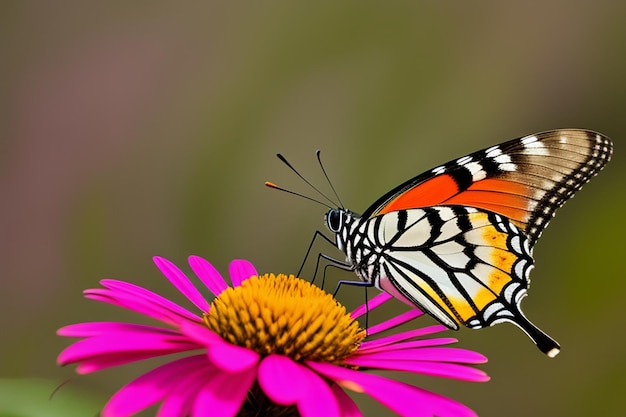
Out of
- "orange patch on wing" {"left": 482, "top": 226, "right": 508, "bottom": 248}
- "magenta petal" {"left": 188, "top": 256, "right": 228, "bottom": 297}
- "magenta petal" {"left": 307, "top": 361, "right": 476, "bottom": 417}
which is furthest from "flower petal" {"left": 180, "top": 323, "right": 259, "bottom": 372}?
"orange patch on wing" {"left": 482, "top": 226, "right": 508, "bottom": 248}

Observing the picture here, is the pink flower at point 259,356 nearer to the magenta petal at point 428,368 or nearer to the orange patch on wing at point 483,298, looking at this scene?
the magenta petal at point 428,368

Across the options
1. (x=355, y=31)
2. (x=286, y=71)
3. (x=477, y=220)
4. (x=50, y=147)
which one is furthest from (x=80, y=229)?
(x=477, y=220)

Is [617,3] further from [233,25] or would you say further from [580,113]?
[233,25]

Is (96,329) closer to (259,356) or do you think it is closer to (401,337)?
(259,356)

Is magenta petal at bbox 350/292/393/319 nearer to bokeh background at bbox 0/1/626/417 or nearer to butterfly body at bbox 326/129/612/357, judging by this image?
butterfly body at bbox 326/129/612/357

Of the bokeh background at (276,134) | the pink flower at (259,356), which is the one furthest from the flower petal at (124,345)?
the bokeh background at (276,134)

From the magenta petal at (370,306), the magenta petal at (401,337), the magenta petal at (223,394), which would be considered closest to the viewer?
the magenta petal at (223,394)
